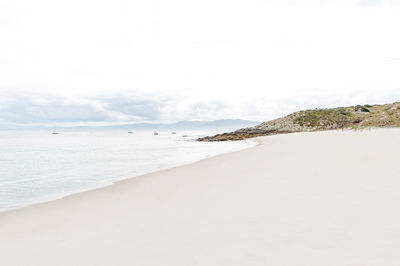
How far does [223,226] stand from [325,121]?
86.3 metres

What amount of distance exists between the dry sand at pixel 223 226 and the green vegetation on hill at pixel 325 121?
61208mm

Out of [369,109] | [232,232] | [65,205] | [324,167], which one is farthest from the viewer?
[369,109]

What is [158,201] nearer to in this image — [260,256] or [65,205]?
[65,205]

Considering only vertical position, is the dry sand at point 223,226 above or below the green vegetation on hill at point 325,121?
below

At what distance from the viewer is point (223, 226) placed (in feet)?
21.3

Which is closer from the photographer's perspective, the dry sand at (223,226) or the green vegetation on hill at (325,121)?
the dry sand at (223,226)

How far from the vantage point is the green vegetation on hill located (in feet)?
238

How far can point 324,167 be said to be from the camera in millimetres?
13984

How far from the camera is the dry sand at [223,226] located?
16.5 feet

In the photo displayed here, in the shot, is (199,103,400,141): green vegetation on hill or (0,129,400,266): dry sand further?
(199,103,400,141): green vegetation on hill

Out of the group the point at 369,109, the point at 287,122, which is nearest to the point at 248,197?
the point at 287,122

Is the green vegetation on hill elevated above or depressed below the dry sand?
above

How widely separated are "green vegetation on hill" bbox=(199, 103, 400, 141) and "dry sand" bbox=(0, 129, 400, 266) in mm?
61208

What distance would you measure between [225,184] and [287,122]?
8145 cm
